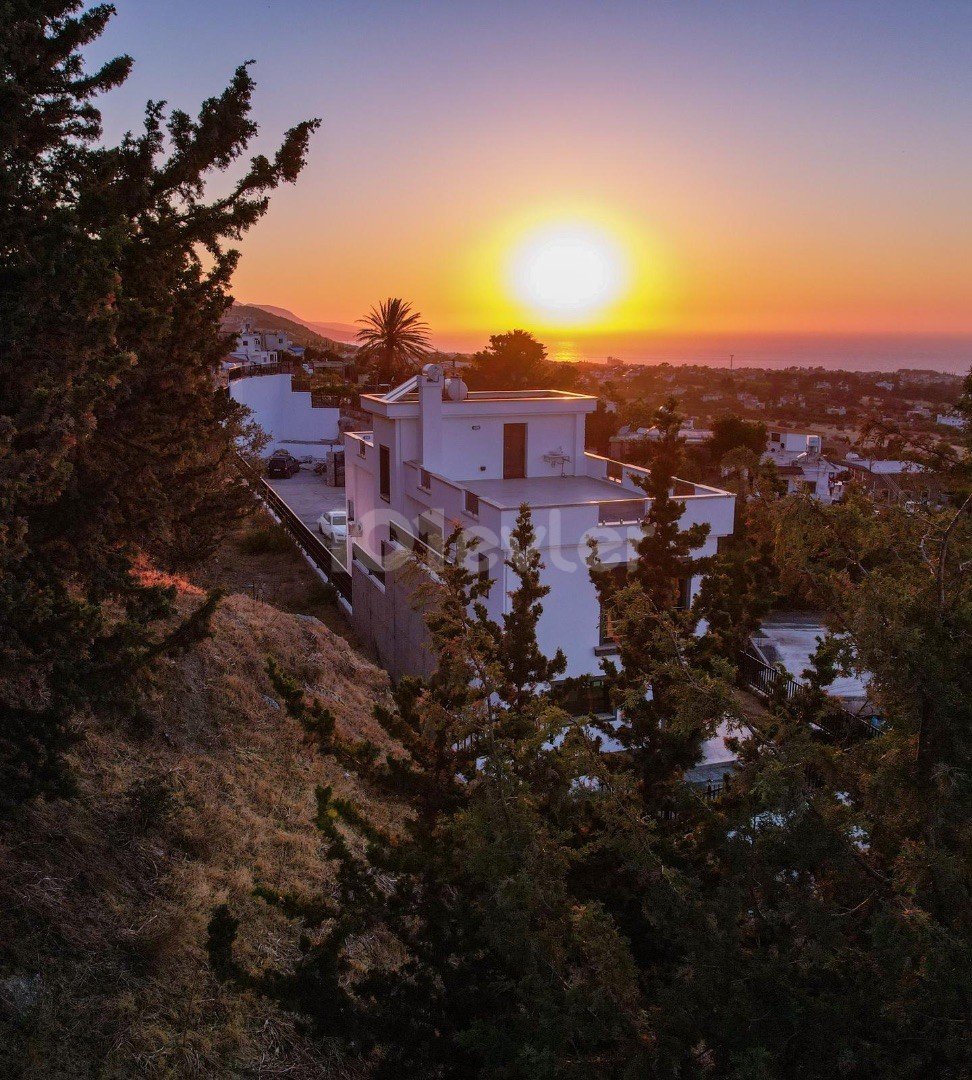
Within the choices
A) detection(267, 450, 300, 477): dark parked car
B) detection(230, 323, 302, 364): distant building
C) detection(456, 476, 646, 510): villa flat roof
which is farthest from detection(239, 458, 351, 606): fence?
detection(230, 323, 302, 364): distant building

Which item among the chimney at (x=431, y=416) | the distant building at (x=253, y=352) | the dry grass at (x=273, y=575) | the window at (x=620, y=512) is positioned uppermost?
the distant building at (x=253, y=352)

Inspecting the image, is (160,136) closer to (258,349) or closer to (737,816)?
(737,816)

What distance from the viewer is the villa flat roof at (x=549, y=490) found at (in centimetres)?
1745

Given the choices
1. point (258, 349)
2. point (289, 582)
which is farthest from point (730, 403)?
point (289, 582)

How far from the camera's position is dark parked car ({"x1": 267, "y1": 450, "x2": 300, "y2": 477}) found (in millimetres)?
41844

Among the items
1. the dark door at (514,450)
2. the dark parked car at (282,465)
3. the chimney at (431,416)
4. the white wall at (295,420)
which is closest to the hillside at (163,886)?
the chimney at (431,416)

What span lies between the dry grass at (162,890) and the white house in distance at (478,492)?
512 cm

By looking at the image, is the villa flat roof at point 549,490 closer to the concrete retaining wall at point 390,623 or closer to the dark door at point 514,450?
the dark door at point 514,450

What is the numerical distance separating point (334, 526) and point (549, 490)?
1068 centimetres

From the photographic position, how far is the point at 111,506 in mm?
6613

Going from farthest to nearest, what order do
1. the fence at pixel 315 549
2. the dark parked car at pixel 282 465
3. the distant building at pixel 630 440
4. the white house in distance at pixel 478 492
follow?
the dark parked car at pixel 282 465
the distant building at pixel 630 440
the fence at pixel 315 549
the white house in distance at pixel 478 492

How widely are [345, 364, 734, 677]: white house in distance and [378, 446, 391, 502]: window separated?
0.08 ft

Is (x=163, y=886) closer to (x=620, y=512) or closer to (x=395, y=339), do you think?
(x=620, y=512)

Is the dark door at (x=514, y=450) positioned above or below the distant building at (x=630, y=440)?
above
